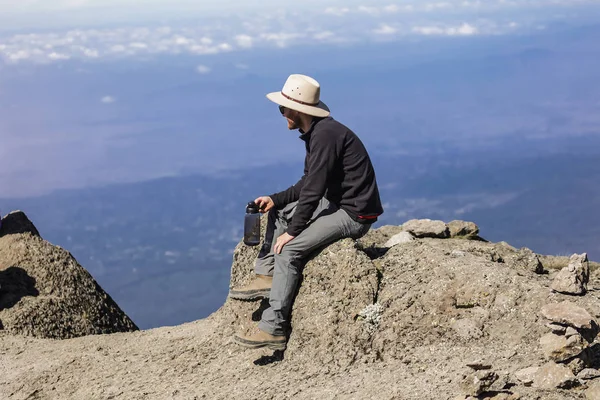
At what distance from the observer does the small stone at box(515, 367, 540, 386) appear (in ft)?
29.0

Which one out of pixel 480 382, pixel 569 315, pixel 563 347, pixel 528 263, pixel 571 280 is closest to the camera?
pixel 480 382

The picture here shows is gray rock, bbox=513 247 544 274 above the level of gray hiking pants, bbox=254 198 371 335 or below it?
below

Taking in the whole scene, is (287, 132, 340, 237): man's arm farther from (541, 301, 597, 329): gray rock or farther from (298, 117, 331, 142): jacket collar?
(541, 301, 597, 329): gray rock

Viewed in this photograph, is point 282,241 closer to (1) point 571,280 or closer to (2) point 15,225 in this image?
(1) point 571,280

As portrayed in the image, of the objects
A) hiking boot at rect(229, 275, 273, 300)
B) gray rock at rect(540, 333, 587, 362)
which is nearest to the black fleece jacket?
hiking boot at rect(229, 275, 273, 300)

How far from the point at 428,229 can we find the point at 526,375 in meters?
9.56

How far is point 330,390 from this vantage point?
1011 centimetres

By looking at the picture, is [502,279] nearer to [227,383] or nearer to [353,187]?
[353,187]

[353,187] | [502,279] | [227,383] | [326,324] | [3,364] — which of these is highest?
[353,187]

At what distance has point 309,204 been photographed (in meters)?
10.8

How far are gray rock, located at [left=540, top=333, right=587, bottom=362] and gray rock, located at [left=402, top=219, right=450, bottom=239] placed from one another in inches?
Answer: 345

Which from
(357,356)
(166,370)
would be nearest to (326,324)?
(357,356)

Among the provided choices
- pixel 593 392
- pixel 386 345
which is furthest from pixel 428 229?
pixel 593 392

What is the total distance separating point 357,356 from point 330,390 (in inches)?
39.6
